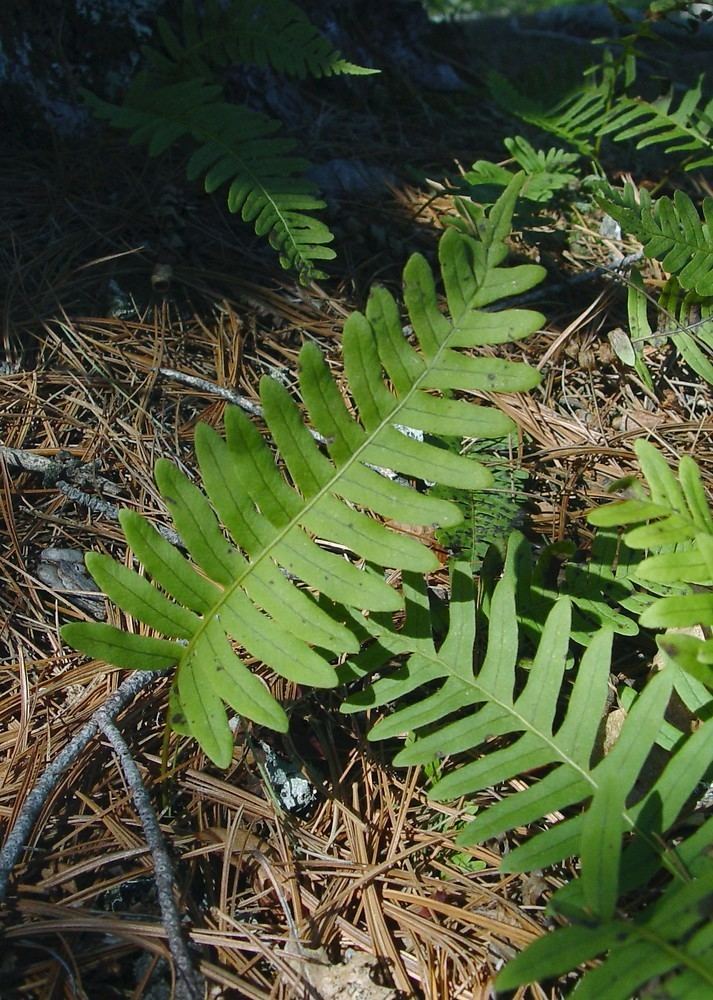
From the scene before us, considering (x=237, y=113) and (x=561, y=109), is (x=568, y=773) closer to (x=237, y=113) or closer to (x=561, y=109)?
(x=237, y=113)

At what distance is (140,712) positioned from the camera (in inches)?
83.7

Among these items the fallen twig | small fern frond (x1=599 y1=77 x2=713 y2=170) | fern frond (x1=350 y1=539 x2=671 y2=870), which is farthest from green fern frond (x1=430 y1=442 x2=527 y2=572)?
small fern frond (x1=599 y1=77 x2=713 y2=170)

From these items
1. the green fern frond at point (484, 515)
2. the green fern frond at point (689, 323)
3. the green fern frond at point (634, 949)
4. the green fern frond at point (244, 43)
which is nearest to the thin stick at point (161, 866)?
the green fern frond at point (634, 949)

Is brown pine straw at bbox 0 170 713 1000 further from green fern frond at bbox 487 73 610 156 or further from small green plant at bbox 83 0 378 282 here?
→ green fern frond at bbox 487 73 610 156

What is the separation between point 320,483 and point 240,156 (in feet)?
5.73

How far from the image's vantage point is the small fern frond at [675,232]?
2.68 meters

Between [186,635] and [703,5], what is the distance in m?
3.14

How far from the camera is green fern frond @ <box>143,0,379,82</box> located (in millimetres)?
3414

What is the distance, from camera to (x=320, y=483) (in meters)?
2.02

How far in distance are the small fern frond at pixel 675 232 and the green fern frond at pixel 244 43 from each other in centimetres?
142

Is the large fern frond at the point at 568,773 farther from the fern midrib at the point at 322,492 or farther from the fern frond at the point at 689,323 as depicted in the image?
the fern frond at the point at 689,323

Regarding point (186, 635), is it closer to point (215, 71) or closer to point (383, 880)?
point (383, 880)

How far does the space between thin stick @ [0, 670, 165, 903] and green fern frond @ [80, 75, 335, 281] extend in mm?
1605

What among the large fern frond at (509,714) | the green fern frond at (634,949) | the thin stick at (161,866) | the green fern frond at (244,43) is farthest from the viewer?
the green fern frond at (244,43)
